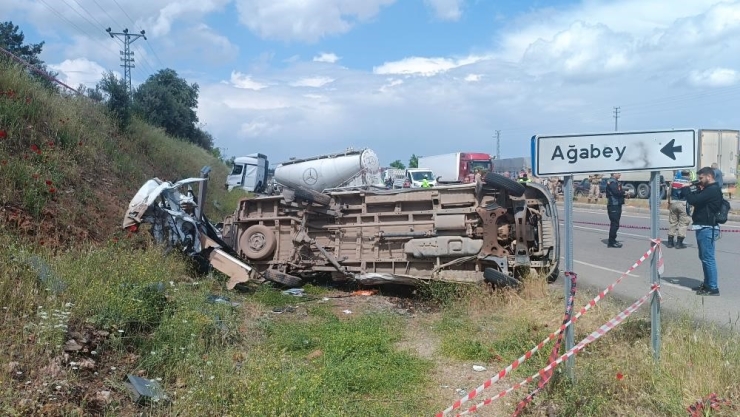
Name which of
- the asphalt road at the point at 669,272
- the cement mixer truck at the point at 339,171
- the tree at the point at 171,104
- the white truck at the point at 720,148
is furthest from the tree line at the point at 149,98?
the white truck at the point at 720,148

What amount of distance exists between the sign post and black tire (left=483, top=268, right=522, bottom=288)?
10.1 feet

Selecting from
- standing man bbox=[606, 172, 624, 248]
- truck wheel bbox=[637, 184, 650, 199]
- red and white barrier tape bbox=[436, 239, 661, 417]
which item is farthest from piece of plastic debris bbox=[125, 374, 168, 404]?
truck wheel bbox=[637, 184, 650, 199]

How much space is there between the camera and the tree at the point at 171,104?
30.9 m

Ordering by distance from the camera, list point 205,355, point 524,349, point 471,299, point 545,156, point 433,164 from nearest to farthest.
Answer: point 545,156 < point 205,355 < point 524,349 < point 471,299 < point 433,164

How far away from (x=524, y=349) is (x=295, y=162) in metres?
20.5

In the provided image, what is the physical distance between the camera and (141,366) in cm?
475

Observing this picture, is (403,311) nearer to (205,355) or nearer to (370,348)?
(370,348)

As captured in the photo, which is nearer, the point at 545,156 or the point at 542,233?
the point at 545,156

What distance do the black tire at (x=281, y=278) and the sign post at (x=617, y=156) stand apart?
5438 millimetres

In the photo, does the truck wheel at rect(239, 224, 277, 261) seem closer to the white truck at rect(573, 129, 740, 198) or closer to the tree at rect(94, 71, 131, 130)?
the tree at rect(94, 71, 131, 130)

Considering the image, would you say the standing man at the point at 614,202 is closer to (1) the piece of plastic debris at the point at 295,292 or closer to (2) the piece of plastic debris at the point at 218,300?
(1) the piece of plastic debris at the point at 295,292

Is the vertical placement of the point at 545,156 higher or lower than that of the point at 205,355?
higher

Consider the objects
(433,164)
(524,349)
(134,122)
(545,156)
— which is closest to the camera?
(545,156)

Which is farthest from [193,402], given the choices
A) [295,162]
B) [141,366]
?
[295,162]
